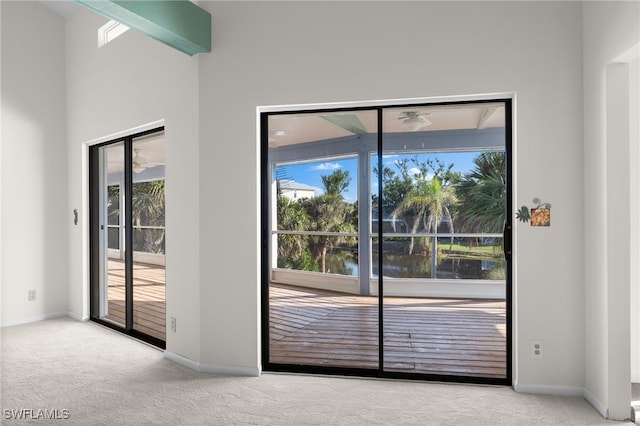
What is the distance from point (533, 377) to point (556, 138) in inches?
66.3

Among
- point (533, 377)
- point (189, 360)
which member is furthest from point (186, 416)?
point (533, 377)

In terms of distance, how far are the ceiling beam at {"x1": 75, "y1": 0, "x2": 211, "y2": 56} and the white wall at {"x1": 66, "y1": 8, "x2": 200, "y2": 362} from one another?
232mm

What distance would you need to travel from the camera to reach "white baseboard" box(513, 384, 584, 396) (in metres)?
2.86

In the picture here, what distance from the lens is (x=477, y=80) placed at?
2.95 meters

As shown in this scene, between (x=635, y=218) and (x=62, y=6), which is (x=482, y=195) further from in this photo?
(x=62, y=6)

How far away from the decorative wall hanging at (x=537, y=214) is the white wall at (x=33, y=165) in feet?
16.5

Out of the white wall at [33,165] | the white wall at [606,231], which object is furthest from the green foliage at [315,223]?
the white wall at [33,165]

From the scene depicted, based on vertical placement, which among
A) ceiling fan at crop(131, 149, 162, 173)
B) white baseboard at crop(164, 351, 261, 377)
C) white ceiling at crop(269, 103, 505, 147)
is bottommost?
white baseboard at crop(164, 351, 261, 377)

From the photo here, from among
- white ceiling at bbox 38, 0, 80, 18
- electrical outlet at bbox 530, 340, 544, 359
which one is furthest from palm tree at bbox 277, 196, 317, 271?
white ceiling at bbox 38, 0, 80, 18

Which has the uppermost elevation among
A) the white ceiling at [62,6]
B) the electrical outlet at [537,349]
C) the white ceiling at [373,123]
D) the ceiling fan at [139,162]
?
the white ceiling at [62,6]

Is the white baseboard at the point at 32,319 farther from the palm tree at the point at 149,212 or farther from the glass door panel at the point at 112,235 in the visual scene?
the palm tree at the point at 149,212

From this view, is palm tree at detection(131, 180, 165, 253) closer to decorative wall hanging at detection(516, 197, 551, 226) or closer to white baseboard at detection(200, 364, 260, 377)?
white baseboard at detection(200, 364, 260, 377)

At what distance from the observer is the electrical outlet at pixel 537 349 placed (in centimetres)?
290

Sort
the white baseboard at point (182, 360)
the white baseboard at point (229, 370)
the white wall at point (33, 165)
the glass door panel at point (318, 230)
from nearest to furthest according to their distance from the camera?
the white baseboard at point (229, 370)
the white baseboard at point (182, 360)
the glass door panel at point (318, 230)
the white wall at point (33, 165)
